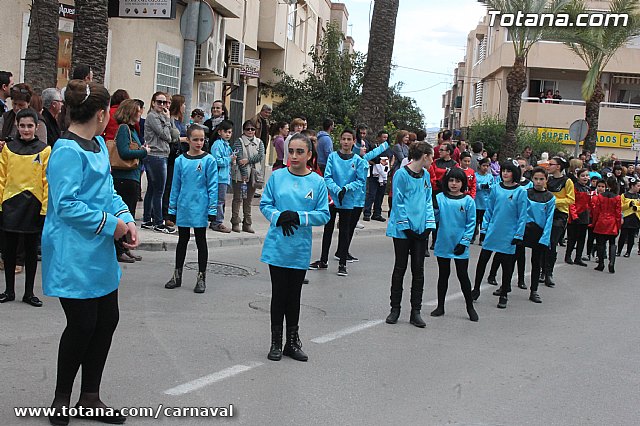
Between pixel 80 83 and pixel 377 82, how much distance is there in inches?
672

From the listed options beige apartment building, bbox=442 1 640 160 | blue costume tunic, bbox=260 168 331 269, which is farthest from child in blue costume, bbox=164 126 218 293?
beige apartment building, bbox=442 1 640 160

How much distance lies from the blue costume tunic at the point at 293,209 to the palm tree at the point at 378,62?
47.7 ft

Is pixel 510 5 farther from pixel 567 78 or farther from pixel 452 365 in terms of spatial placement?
pixel 452 365

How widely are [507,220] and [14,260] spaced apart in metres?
5.94

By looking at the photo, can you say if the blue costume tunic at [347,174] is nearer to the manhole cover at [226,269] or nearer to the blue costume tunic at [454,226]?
the manhole cover at [226,269]

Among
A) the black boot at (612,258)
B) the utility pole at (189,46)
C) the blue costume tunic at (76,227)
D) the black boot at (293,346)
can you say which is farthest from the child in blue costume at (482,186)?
the blue costume tunic at (76,227)

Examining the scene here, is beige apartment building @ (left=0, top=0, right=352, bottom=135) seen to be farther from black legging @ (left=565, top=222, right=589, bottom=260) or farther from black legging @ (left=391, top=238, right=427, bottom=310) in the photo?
black legging @ (left=565, top=222, right=589, bottom=260)

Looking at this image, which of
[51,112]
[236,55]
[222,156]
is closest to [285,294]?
A: [51,112]

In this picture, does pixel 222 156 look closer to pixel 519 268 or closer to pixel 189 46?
pixel 189 46

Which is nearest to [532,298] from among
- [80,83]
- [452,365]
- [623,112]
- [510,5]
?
[452,365]

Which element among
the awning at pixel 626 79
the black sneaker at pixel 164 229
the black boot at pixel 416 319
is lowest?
the black boot at pixel 416 319

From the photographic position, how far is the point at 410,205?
30.3 feet

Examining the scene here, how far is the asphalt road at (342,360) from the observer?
5.98m

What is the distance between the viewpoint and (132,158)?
1122cm
